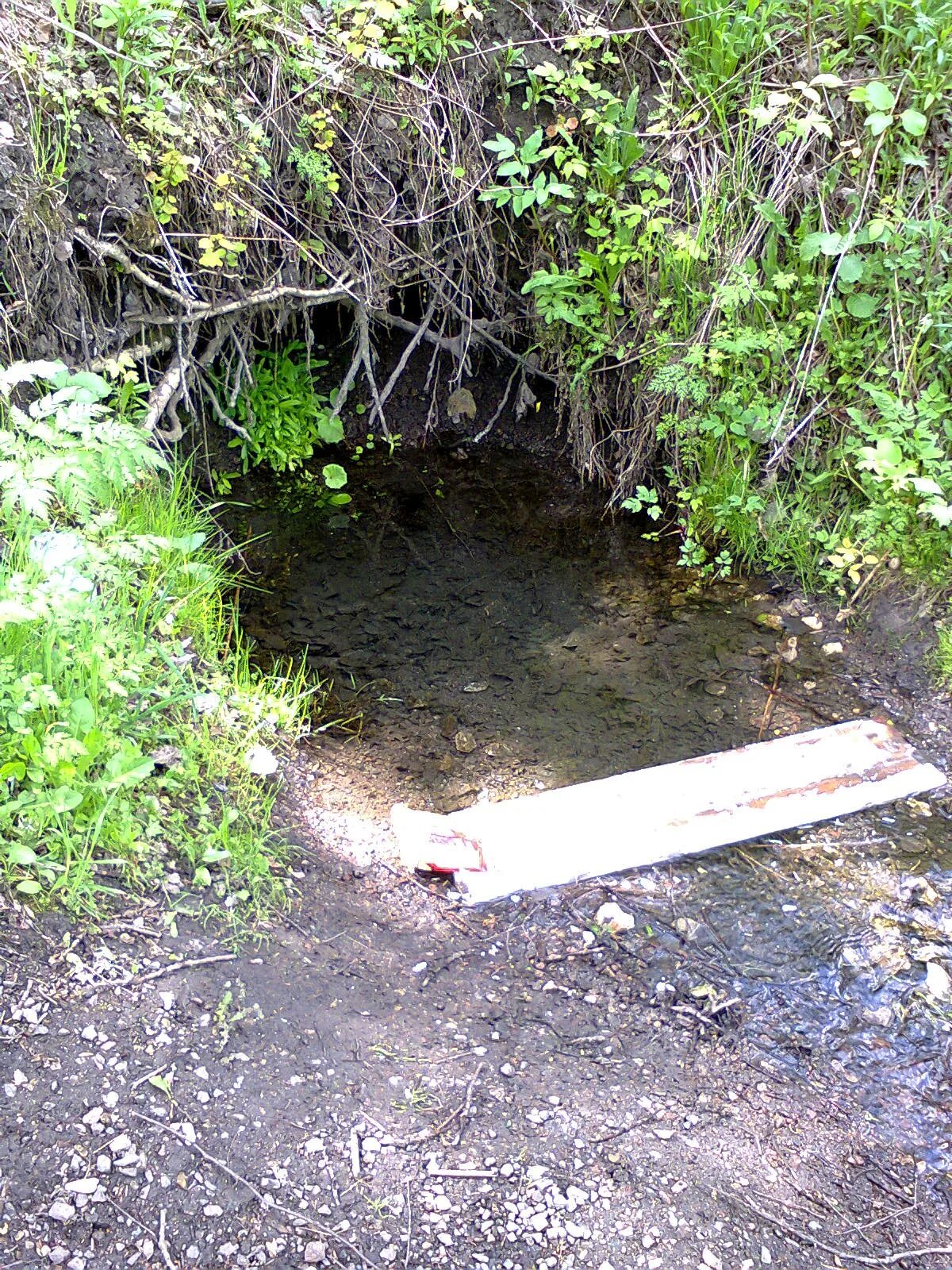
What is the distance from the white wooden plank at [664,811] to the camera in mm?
2617

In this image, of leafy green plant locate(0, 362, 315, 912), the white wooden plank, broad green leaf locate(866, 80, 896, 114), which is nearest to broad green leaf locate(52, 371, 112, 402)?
leafy green plant locate(0, 362, 315, 912)

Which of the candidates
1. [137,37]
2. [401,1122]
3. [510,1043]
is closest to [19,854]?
[401,1122]

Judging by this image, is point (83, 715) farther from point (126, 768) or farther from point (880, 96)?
point (880, 96)

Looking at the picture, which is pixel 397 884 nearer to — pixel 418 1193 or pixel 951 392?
pixel 418 1193

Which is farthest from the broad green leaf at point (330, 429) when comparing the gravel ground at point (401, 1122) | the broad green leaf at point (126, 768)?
A: the gravel ground at point (401, 1122)

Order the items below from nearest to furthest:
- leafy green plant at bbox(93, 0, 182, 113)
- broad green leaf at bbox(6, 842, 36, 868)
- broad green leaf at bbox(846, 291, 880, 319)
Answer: broad green leaf at bbox(6, 842, 36, 868), leafy green plant at bbox(93, 0, 182, 113), broad green leaf at bbox(846, 291, 880, 319)

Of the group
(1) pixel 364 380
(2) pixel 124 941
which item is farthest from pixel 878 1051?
(1) pixel 364 380

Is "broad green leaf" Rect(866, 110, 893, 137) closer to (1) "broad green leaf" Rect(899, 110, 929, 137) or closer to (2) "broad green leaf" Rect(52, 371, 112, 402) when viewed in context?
(1) "broad green leaf" Rect(899, 110, 929, 137)

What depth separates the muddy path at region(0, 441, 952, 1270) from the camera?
1738mm

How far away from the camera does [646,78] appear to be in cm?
366

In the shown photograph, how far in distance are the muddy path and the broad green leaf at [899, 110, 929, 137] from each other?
175 centimetres

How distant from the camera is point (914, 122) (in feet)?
9.91

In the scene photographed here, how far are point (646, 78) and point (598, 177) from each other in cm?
40

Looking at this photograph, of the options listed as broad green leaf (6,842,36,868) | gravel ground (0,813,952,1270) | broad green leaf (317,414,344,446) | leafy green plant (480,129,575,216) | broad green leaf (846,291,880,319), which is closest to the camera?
gravel ground (0,813,952,1270)
